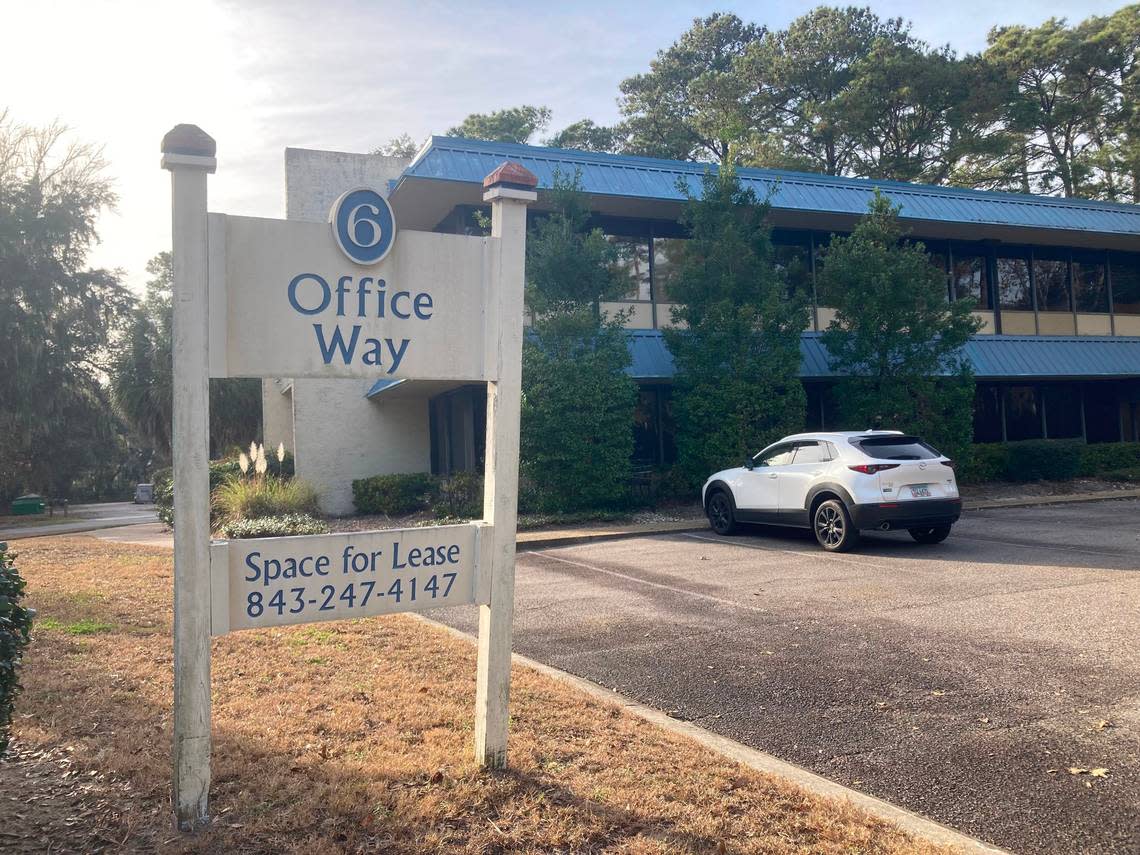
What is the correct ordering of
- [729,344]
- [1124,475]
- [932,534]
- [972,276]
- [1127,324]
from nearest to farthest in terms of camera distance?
1. [932,534]
2. [729,344]
3. [1124,475]
4. [972,276]
5. [1127,324]

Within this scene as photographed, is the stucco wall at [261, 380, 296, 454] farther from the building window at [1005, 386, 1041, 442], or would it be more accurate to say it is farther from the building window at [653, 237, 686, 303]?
the building window at [1005, 386, 1041, 442]

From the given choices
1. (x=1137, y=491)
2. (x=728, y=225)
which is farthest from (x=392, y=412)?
(x=1137, y=491)

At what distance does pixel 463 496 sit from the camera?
59.3 ft

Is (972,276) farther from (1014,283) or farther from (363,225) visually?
(363,225)

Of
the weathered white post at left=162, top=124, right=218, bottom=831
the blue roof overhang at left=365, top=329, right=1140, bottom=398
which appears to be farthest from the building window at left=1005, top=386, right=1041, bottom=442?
the weathered white post at left=162, top=124, right=218, bottom=831

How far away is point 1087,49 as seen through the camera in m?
34.5

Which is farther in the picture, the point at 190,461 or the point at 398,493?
the point at 398,493

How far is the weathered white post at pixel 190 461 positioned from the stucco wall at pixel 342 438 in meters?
17.9

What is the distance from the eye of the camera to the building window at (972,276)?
80.5ft

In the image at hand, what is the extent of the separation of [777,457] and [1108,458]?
1345 centimetres

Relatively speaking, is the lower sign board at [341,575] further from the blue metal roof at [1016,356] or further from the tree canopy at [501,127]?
the tree canopy at [501,127]

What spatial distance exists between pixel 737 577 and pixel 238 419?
31.7 m

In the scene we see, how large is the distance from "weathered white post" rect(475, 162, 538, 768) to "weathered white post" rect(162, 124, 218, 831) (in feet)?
4.21

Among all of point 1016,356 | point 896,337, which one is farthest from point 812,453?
point 1016,356
